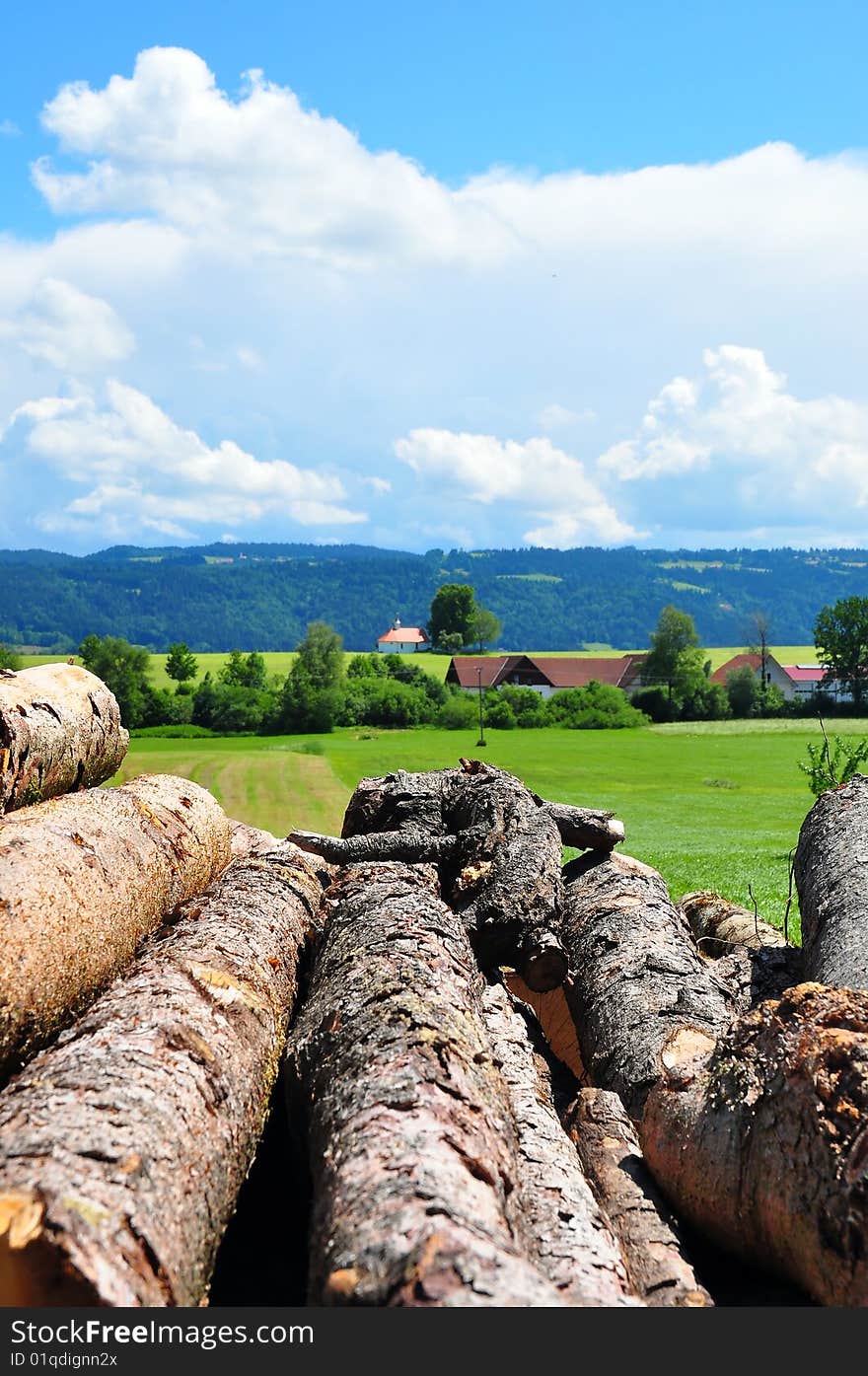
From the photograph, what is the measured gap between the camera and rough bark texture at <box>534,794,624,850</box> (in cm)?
855

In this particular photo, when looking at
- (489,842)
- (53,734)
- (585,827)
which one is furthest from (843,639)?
(53,734)

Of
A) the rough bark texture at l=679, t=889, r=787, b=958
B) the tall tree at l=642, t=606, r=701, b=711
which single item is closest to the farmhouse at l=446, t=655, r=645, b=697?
the tall tree at l=642, t=606, r=701, b=711

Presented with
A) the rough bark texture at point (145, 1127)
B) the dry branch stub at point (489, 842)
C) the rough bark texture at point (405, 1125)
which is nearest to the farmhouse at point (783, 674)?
the dry branch stub at point (489, 842)

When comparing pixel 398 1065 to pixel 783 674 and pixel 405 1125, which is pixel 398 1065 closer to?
pixel 405 1125

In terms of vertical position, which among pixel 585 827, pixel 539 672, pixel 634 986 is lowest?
pixel 539 672

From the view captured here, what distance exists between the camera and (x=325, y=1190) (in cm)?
362

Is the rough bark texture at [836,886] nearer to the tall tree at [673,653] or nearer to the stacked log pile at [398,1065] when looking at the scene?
A: the stacked log pile at [398,1065]

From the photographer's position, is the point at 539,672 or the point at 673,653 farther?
the point at 539,672

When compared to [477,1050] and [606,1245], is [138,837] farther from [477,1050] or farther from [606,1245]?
[606,1245]

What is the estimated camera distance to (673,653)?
3730 inches

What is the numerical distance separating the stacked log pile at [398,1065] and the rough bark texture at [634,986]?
0.02 m

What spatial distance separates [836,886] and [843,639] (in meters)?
87.6

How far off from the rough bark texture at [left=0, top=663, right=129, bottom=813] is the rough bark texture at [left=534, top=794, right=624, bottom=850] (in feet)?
11.1

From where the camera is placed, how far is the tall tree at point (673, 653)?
94.3 metres
